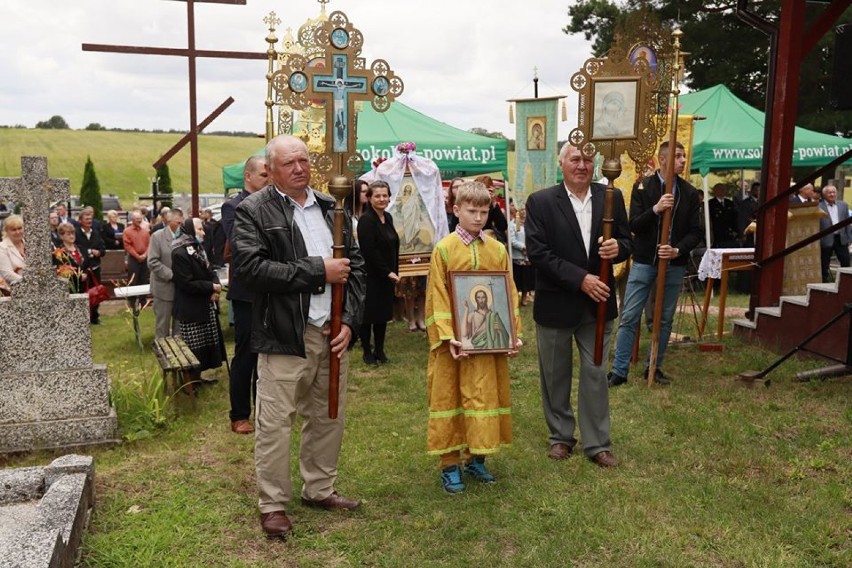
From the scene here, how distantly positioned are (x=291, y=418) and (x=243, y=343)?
164cm

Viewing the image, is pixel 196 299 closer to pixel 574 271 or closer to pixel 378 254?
pixel 378 254

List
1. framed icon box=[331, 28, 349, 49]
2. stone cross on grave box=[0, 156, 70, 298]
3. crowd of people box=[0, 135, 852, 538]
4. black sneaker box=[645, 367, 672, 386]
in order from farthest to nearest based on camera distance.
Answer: black sneaker box=[645, 367, 672, 386] → stone cross on grave box=[0, 156, 70, 298] → framed icon box=[331, 28, 349, 49] → crowd of people box=[0, 135, 852, 538]

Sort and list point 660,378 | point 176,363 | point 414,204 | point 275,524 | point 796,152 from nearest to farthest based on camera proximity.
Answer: point 275,524 < point 176,363 < point 660,378 < point 414,204 < point 796,152

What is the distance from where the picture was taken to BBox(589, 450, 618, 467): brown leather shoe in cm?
505

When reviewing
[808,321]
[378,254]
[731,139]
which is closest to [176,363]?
[378,254]

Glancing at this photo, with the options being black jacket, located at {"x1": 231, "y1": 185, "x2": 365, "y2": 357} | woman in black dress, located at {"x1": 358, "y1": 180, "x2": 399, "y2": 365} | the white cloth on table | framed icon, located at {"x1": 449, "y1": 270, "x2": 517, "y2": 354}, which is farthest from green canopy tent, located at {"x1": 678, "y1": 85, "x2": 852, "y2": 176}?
black jacket, located at {"x1": 231, "y1": 185, "x2": 365, "y2": 357}

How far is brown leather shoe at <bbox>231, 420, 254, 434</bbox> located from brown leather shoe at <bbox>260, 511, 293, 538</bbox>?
178 centimetres

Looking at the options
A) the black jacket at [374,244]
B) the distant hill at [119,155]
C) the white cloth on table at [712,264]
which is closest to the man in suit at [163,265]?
the black jacket at [374,244]

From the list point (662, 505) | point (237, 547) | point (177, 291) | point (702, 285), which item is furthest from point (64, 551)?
point (702, 285)

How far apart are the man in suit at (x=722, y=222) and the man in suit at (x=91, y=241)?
10.6 m

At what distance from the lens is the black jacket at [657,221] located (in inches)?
264

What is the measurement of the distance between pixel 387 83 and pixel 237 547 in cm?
278

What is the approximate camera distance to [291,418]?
13.7ft

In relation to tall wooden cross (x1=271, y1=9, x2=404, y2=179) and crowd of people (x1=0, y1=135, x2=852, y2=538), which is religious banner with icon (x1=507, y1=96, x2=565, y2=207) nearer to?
crowd of people (x1=0, y1=135, x2=852, y2=538)
